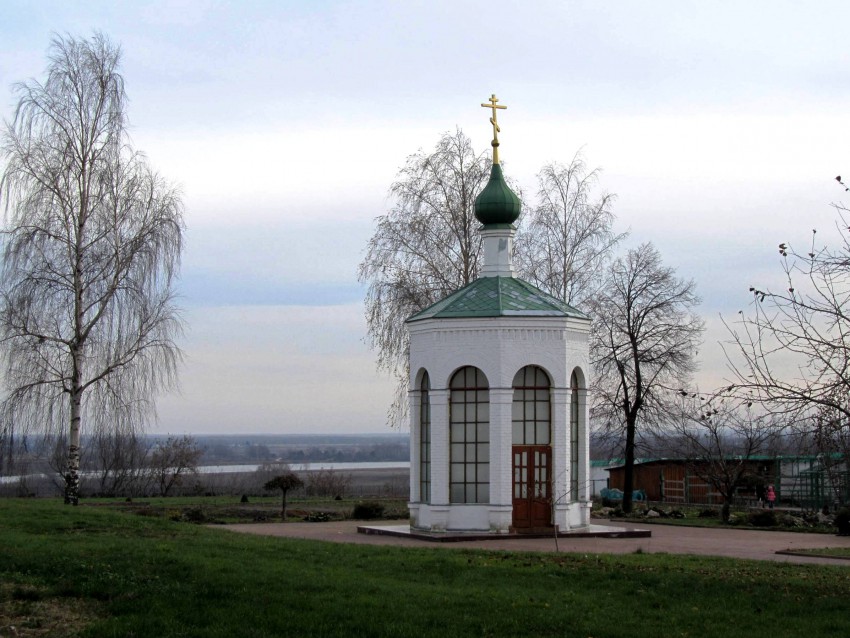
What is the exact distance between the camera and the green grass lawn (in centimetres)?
1237

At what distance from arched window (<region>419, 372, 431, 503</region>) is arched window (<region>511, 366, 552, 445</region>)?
207 centimetres

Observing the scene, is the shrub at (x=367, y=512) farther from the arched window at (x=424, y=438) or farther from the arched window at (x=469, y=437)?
the arched window at (x=469, y=437)

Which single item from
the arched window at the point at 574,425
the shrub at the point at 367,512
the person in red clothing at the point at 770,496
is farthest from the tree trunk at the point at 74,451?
the person in red clothing at the point at 770,496

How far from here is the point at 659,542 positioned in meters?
22.3

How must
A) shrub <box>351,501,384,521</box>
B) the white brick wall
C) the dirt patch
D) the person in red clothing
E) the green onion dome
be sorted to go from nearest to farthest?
1. the dirt patch
2. the white brick wall
3. the green onion dome
4. shrub <box>351,501,384,521</box>
5. the person in red clothing

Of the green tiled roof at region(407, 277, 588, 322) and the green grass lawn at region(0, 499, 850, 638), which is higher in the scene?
the green tiled roof at region(407, 277, 588, 322)

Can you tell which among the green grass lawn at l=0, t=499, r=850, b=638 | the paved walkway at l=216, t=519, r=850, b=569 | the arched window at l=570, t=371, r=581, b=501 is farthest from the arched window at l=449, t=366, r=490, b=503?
the green grass lawn at l=0, t=499, r=850, b=638

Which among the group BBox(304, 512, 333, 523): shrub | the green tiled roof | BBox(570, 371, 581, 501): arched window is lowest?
BBox(304, 512, 333, 523): shrub

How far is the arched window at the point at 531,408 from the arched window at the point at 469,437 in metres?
0.67

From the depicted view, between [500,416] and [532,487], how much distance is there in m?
1.75

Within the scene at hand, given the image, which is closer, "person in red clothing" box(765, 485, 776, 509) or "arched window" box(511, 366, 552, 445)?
"arched window" box(511, 366, 552, 445)

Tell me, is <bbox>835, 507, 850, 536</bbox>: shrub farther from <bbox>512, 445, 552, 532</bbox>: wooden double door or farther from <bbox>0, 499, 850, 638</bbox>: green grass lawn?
<bbox>0, 499, 850, 638</bbox>: green grass lawn

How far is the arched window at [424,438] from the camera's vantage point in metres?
24.5

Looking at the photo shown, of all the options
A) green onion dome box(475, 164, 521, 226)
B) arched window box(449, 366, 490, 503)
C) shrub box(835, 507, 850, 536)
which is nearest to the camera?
arched window box(449, 366, 490, 503)
